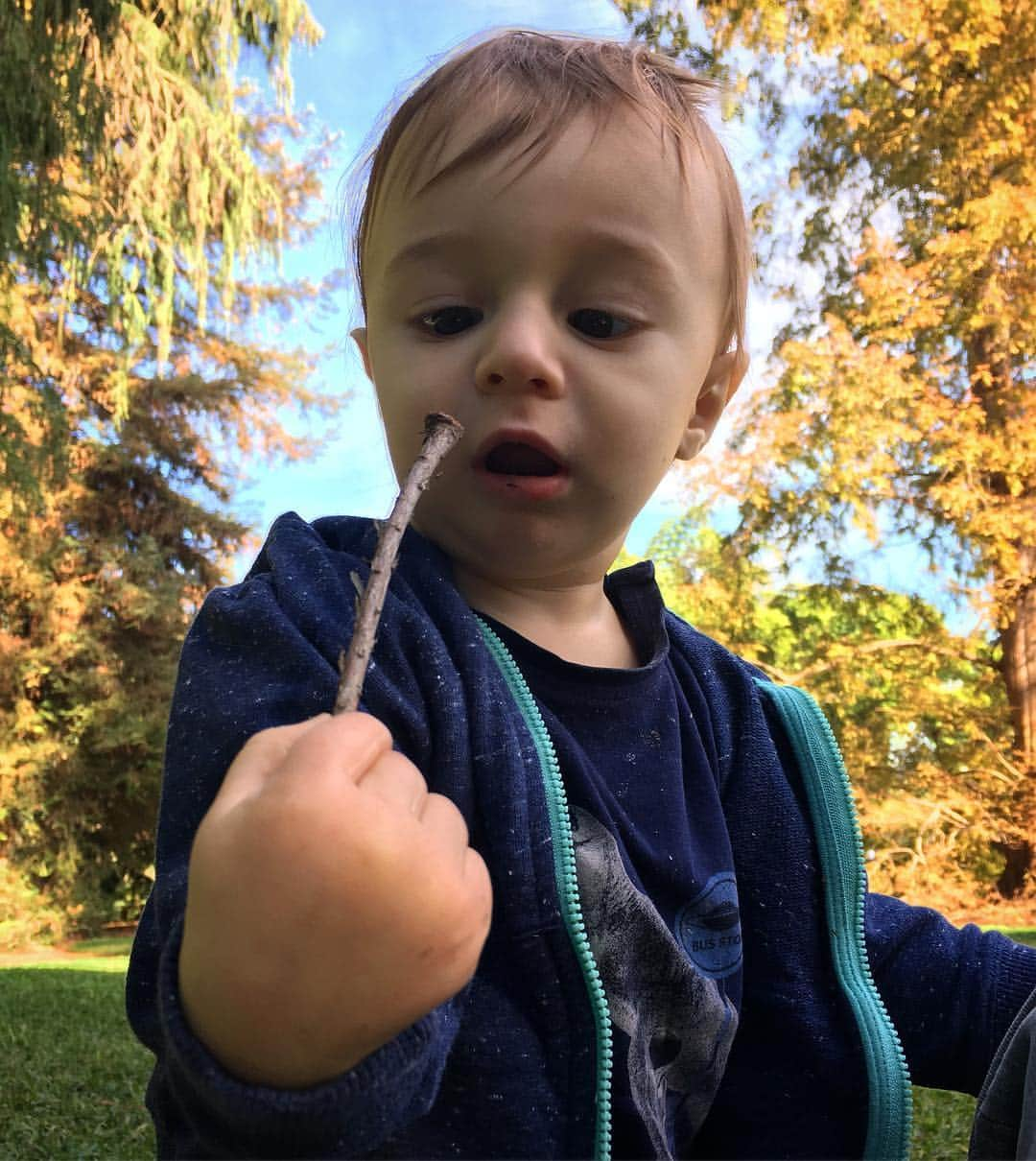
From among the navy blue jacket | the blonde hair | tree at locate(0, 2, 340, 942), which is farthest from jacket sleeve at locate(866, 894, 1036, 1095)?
tree at locate(0, 2, 340, 942)

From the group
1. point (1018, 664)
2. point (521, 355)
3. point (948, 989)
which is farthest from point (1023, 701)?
point (521, 355)

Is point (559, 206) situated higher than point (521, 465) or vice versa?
point (559, 206)

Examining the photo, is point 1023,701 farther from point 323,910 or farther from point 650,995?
point 323,910

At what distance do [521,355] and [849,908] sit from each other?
77 cm

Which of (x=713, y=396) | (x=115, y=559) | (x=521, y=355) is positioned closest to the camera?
(x=521, y=355)

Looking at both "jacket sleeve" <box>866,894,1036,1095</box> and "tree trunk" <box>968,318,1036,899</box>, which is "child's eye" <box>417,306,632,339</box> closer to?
"jacket sleeve" <box>866,894,1036,1095</box>

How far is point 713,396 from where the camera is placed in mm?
1435

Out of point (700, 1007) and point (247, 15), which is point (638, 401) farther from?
point (247, 15)

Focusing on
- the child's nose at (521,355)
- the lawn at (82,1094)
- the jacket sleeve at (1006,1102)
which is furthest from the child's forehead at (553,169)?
the lawn at (82,1094)

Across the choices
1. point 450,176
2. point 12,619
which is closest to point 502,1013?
point 450,176

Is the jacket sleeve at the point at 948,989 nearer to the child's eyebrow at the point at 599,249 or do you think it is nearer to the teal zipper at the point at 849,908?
the teal zipper at the point at 849,908

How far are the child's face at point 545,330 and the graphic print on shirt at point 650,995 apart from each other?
12.7 inches

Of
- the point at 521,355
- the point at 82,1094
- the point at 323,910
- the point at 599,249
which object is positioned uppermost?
the point at 599,249

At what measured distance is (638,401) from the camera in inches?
44.5
